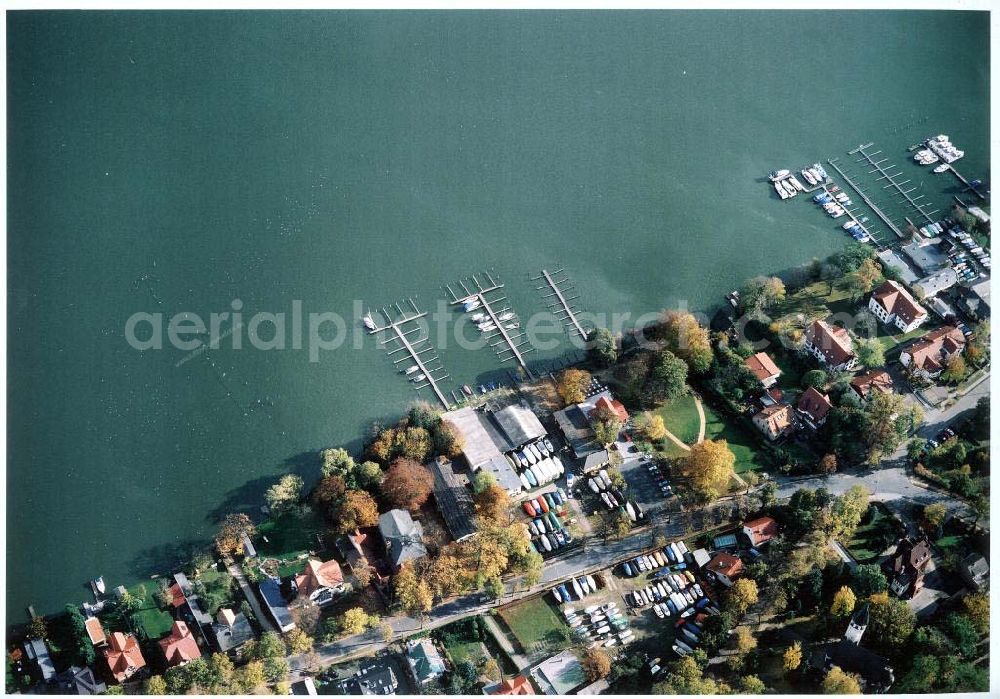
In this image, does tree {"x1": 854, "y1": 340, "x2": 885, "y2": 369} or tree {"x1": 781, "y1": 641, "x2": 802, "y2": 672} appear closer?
tree {"x1": 781, "y1": 641, "x2": 802, "y2": 672}

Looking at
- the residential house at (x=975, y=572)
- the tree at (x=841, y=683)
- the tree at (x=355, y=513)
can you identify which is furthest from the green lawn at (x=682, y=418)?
the tree at (x=355, y=513)

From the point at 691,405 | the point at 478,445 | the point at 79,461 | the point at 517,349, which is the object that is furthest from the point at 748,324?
the point at 79,461

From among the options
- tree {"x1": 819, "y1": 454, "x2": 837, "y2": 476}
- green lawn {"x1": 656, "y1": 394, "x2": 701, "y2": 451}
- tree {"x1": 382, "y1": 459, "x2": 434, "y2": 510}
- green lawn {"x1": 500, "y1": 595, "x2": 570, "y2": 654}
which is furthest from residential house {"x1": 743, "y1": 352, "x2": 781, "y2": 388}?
tree {"x1": 382, "y1": 459, "x2": 434, "y2": 510}

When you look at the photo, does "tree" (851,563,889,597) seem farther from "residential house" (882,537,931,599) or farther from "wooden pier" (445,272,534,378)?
"wooden pier" (445,272,534,378)

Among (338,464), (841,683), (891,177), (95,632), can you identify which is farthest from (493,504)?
(891,177)
